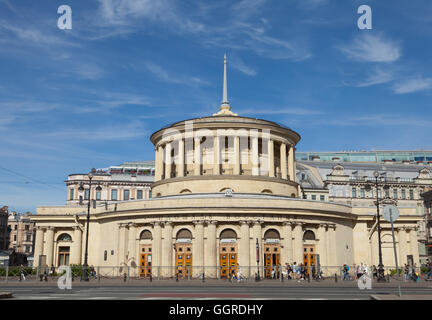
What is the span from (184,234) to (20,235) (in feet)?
328

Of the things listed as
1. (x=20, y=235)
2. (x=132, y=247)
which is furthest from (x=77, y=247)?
(x=20, y=235)

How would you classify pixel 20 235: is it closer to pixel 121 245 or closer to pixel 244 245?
pixel 121 245

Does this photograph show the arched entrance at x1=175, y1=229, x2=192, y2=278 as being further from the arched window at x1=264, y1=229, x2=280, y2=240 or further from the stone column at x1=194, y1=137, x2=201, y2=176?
the stone column at x1=194, y1=137, x2=201, y2=176

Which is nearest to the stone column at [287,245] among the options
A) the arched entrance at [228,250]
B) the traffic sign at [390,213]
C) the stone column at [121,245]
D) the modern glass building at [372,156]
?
the arched entrance at [228,250]

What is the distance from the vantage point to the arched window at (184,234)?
4484 cm

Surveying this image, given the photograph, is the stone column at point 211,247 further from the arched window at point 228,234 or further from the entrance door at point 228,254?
the arched window at point 228,234

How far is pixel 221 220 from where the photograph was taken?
145ft

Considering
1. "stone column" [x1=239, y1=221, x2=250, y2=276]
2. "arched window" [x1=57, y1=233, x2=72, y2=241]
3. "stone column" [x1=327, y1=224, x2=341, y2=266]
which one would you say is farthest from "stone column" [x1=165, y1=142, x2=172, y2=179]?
"stone column" [x1=327, y1=224, x2=341, y2=266]

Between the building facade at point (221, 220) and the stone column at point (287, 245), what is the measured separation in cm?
10

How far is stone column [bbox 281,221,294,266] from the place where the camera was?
1747 inches

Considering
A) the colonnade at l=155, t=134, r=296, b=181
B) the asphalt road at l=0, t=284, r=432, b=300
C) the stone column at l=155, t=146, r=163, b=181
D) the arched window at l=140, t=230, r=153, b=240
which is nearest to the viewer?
the asphalt road at l=0, t=284, r=432, b=300

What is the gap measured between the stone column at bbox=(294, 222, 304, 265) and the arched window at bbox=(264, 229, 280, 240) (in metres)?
1.94
